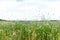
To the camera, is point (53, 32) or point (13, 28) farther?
point (13, 28)

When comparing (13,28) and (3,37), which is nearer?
(3,37)

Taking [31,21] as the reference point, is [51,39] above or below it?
below

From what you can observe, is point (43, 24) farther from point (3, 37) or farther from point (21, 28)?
point (3, 37)

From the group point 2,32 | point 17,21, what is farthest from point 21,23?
point 2,32

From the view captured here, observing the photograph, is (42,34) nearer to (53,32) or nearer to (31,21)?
(53,32)

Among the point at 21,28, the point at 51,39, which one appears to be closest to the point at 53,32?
the point at 51,39

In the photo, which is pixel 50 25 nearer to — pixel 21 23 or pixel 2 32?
pixel 21 23

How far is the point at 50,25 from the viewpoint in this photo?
5770 millimetres

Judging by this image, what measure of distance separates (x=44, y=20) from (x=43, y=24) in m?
0.17

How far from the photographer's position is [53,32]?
5582mm

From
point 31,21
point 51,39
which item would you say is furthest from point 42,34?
point 31,21

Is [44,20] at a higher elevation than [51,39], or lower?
higher

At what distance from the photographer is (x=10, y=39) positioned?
5.61m

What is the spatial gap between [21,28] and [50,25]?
0.67 m
